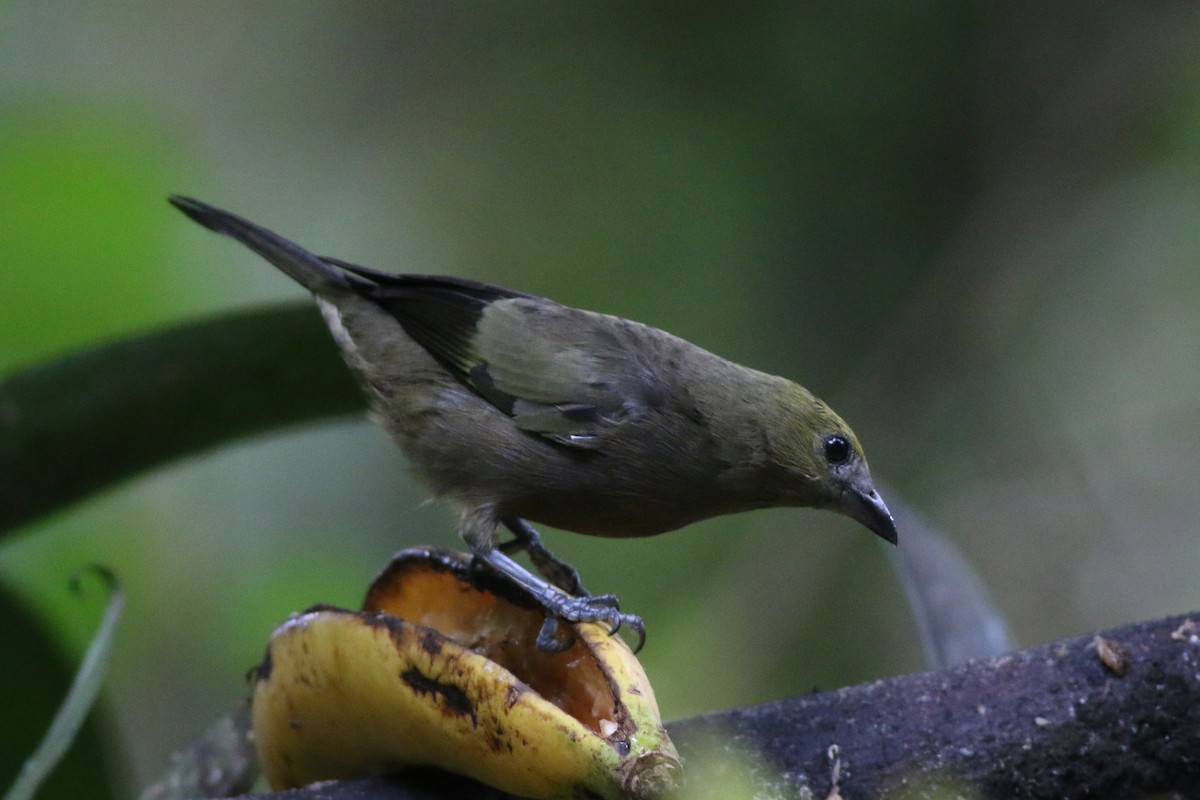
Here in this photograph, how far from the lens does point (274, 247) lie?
3215 mm

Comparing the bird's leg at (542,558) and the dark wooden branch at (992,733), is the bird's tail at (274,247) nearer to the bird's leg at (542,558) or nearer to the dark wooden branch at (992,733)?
the bird's leg at (542,558)

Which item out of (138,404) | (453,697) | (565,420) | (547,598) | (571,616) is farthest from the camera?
(565,420)

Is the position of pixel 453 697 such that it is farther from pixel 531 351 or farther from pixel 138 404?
pixel 531 351

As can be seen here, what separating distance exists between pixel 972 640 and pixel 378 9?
Result: 17.5 feet


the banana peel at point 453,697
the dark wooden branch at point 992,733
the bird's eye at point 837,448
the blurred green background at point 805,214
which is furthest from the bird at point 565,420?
the blurred green background at point 805,214

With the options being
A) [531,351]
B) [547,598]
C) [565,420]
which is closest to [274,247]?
[531,351]

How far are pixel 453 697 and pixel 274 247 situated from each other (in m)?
1.69

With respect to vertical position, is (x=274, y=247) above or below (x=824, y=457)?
below

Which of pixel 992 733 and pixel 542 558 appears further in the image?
pixel 542 558

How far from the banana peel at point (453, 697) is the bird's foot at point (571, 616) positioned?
0.02 metres

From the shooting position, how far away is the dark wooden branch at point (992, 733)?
2008 millimetres

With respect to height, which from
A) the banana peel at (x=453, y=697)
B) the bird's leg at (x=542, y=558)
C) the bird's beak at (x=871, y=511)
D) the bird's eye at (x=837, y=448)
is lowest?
the bird's leg at (x=542, y=558)

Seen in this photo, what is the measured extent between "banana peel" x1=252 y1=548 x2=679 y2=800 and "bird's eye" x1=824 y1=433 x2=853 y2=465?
0.77m

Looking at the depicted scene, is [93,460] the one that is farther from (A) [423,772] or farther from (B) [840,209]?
(B) [840,209]
